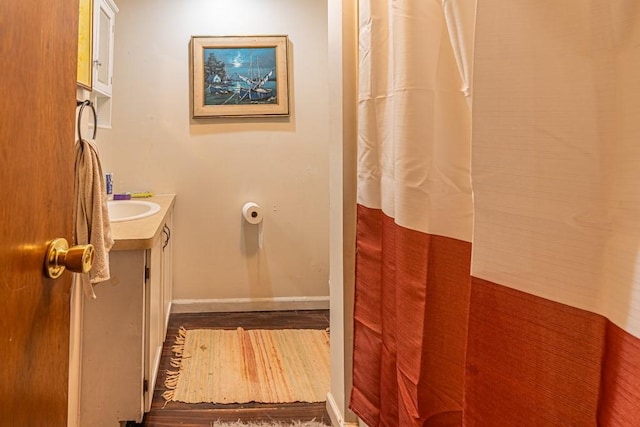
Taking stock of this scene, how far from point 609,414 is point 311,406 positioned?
1.69 metres

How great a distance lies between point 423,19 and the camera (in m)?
0.83

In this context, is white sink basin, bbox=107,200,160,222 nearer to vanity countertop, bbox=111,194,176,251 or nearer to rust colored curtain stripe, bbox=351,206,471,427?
vanity countertop, bbox=111,194,176,251

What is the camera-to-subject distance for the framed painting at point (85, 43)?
1739 mm

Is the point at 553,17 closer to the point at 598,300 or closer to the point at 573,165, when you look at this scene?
the point at 573,165

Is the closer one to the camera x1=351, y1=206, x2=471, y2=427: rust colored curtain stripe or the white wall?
x1=351, y1=206, x2=471, y2=427: rust colored curtain stripe

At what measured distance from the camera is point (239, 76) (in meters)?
3.03

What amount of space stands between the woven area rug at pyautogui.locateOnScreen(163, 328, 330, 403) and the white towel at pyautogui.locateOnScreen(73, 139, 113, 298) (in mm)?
948

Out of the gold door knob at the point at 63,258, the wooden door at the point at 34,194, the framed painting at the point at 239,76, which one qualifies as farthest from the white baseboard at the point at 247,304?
the gold door knob at the point at 63,258

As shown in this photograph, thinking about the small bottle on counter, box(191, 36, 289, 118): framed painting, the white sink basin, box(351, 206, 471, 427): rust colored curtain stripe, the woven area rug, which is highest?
box(191, 36, 289, 118): framed painting

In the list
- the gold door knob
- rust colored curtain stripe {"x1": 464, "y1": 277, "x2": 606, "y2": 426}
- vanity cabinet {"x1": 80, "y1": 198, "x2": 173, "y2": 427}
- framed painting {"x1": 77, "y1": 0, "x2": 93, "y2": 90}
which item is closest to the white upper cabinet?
framed painting {"x1": 77, "y1": 0, "x2": 93, "y2": 90}

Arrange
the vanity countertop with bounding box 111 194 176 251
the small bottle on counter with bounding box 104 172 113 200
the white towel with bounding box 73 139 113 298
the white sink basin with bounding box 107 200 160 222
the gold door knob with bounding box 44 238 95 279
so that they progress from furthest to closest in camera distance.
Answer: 1. the small bottle on counter with bounding box 104 172 113 200
2. the white sink basin with bounding box 107 200 160 222
3. the vanity countertop with bounding box 111 194 176 251
4. the white towel with bounding box 73 139 113 298
5. the gold door knob with bounding box 44 238 95 279

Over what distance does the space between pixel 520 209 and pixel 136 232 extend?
4.96 feet

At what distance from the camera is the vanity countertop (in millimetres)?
1582

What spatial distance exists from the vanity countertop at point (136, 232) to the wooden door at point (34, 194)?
2.53 feet
